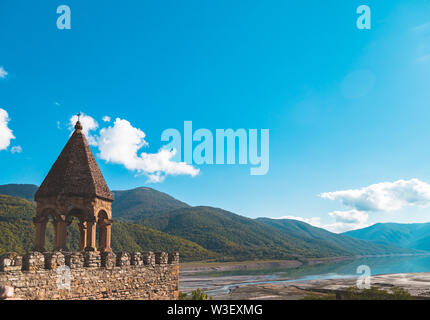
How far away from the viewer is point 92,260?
34.2ft

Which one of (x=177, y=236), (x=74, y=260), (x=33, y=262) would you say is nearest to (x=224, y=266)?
(x=177, y=236)

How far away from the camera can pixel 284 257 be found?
4894 inches

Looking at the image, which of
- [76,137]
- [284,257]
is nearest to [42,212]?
[76,137]

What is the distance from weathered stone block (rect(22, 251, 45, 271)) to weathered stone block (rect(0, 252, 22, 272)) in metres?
0.21

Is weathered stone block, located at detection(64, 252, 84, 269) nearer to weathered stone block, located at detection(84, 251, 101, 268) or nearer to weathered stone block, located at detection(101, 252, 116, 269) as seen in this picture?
weathered stone block, located at detection(84, 251, 101, 268)

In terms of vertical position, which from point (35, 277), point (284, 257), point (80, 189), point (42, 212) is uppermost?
point (80, 189)

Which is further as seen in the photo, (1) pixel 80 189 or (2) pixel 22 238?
(2) pixel 22 238

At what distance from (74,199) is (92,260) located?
2.70 metres

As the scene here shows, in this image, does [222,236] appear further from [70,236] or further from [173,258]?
[173,258]

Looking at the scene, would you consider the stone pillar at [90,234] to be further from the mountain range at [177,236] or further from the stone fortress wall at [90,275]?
the mountain range at [177,236]

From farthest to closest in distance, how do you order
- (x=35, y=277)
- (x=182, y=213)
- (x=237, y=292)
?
1. (x=182, y=213)
2. (x=237, y=292)
3. (x=35, y=277)
